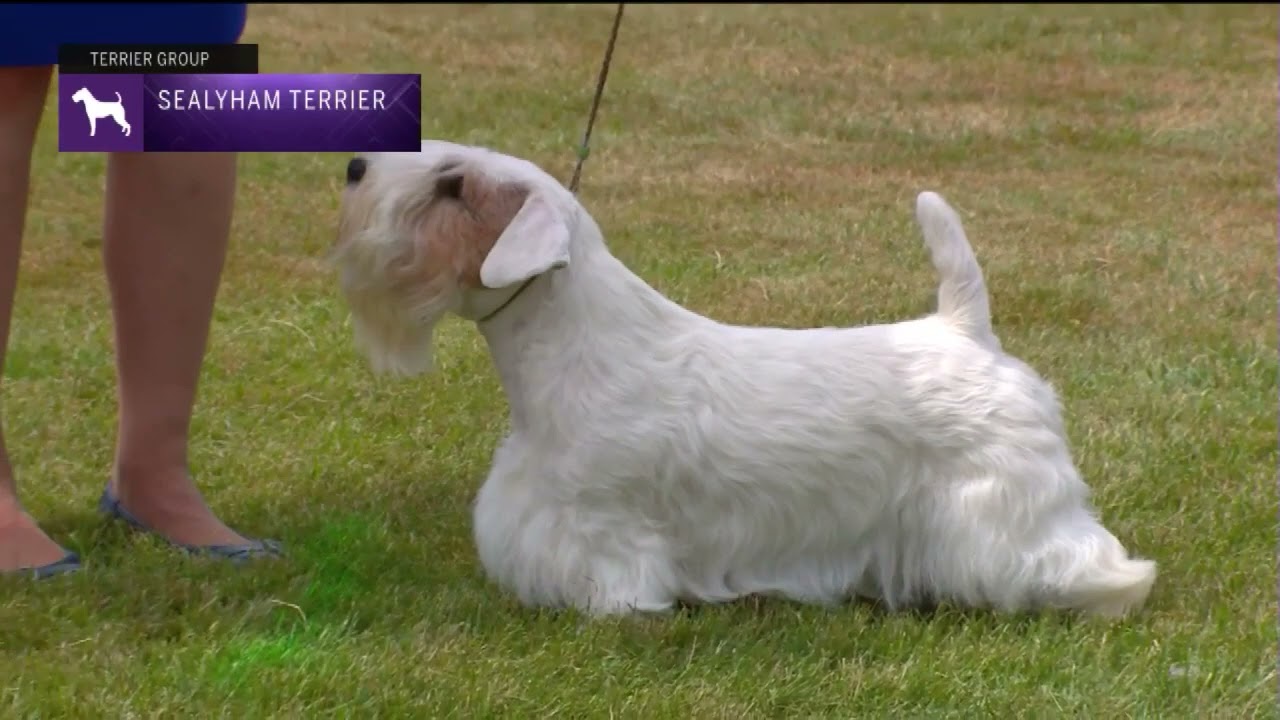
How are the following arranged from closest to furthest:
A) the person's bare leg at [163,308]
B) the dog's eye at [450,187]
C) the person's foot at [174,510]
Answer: the dog's eye at [450,187] → the person's bare leg at [163,308] → the person's foot at [174,510]

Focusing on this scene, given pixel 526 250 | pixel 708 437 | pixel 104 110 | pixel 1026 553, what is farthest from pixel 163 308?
pixel 1026 553

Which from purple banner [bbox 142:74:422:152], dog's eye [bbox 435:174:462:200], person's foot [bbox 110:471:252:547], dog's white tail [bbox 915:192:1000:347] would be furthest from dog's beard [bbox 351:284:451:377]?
dog's white tail [bbox 915:192:1000:347]

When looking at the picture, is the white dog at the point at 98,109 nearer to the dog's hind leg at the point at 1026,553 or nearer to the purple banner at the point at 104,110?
the purple banner at the point at 104,110

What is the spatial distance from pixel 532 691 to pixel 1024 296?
11.5 feet

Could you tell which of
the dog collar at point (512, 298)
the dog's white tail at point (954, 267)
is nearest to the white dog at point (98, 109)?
the dog collar at point (512, 298)

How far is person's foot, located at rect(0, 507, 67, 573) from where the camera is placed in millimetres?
3822

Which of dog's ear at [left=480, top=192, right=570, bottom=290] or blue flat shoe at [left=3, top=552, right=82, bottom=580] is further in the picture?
blue flat shoe at [left=3, top=552, right=82, bottom=580]

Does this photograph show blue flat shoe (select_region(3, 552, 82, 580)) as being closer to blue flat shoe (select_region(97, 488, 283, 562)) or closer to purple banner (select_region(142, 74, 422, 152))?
blue flat shoe (select_region(97, 488, 283, 562))

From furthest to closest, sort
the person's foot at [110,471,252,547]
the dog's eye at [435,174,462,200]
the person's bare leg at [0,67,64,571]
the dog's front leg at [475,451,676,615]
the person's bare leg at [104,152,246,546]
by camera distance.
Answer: the person's foot at [110,471,252,547], the person's bare leg at [104,152,246,546], the person's bare leg at [0,67,64,571], the dog's front leg at [475,451,676,615], the dog's eye at [435,174,462,200]

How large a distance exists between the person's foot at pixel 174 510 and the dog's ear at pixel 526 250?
1116 mm

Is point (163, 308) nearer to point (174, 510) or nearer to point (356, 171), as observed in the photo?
point (174, 510)

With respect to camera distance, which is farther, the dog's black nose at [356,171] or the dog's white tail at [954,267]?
the dog's white tail at [954,267]

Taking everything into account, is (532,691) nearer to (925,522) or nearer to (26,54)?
(925,522)

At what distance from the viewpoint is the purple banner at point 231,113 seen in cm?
395
